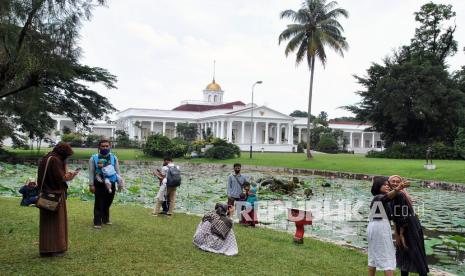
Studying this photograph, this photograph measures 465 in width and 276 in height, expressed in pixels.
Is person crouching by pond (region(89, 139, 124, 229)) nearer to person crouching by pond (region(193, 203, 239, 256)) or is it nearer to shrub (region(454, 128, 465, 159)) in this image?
person crouching by pond (region(193, 203, 239, 256))

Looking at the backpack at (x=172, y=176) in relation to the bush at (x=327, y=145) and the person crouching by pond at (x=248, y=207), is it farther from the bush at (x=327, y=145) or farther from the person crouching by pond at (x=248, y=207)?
the bush at (x=327, y=145)

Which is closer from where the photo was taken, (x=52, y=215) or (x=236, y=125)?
(x=52, y=215)

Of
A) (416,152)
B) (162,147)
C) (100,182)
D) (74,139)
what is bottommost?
(100,182)

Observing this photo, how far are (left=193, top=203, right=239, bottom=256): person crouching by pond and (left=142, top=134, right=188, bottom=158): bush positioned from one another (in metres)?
30.5

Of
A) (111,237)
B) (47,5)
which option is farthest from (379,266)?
(47,5)

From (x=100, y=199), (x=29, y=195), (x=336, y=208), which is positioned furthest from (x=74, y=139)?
(x=100, y=199)

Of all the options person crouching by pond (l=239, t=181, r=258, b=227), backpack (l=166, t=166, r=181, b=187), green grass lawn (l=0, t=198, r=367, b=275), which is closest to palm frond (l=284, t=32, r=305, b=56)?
person crouching by pond (l=239, t=181, r=258, b=227)

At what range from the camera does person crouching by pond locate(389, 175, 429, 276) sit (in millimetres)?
5055

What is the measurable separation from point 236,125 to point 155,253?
64333mm

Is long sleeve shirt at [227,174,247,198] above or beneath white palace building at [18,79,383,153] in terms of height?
beneath

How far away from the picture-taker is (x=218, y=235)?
6.43 m

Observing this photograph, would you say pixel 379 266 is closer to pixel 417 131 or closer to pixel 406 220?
pixel 406 220

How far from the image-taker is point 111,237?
22.7ft

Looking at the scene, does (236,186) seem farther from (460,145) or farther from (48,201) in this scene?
(460,145)
